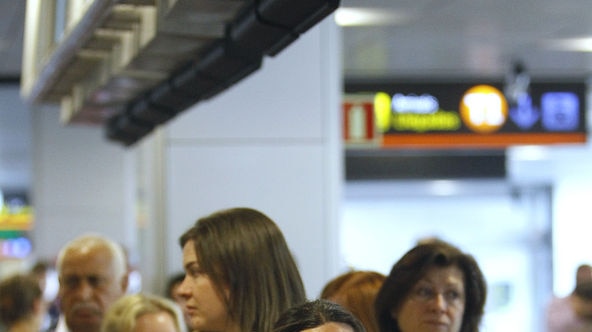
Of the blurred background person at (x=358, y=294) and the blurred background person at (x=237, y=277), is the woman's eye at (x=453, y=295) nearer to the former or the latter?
the blurred background person at (x=358, y=294)

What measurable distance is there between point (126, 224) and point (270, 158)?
6.25 meters

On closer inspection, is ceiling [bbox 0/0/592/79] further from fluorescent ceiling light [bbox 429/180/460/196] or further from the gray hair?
fluorescent ceiling light [bbox 429/180/460/196]

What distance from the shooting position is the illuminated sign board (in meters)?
11.0

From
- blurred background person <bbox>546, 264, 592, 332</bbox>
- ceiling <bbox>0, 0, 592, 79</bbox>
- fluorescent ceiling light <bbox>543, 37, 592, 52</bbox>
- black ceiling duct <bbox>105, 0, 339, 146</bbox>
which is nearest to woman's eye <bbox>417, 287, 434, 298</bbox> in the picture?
blurred background person <bbox>546, 264, 592, 332</bbox>

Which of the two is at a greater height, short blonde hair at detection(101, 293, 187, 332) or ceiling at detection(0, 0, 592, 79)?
ceiling at detection(0, 0, 592, 79)

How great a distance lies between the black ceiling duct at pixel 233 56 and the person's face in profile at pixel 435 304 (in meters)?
0.80

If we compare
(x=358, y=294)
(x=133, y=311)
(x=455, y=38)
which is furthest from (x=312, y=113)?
(x=358, y=294)

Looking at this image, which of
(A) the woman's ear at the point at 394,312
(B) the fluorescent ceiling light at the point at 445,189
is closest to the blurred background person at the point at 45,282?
(A) the woman's ear at the point at 394,312

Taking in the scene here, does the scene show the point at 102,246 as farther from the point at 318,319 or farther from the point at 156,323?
the point at 318,319

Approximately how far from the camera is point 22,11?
337 inches

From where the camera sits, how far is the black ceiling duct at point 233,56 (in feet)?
11.6

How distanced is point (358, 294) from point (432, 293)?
34cm

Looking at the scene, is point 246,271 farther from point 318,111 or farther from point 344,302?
point 318,111

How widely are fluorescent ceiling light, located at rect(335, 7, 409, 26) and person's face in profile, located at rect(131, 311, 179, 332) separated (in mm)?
3961
